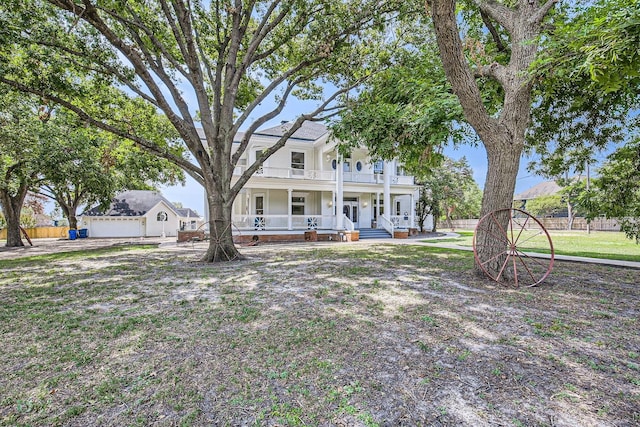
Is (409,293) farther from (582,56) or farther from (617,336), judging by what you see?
(582,56)

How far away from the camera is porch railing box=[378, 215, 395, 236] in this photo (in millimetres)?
20400

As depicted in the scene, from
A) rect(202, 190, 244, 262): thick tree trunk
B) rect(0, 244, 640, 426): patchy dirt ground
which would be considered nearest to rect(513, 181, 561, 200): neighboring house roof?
rect(202, 190, 244, 262): thick tree trunk

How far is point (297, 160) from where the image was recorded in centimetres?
2105

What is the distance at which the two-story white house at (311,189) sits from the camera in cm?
1855

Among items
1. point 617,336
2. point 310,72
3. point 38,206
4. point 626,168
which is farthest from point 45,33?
point 38,206

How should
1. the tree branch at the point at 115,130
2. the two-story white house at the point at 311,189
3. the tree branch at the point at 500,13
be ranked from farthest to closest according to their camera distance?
the two-story white house at the point at 311,189, the tree branch at the point at 115,130, the tree branch at the point at 500,13

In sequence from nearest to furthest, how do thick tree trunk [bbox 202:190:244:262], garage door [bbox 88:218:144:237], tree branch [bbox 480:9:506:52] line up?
1. tree branch [bbox 480:9:506:52]
2. thick tree trunk [bbox 202:190:244:262]
3. garage door [bbox 88:218:144:237]

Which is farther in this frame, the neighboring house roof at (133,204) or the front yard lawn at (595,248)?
the neighboring house roof at (133,204)

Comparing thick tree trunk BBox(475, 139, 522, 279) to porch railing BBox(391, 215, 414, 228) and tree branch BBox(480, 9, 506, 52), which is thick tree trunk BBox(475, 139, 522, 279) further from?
porch railing BBox(391, 215, 414, 228)

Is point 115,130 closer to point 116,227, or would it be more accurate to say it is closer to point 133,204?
point 116,227

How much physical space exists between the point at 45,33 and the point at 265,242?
39.4ft

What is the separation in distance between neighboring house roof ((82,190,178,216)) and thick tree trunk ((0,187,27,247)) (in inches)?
382

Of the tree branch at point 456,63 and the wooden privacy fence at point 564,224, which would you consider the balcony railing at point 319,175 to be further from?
the wooden privacy fence at point 564,224

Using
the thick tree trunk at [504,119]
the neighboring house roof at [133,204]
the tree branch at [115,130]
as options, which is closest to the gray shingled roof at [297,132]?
the tree branch at [115,130]
